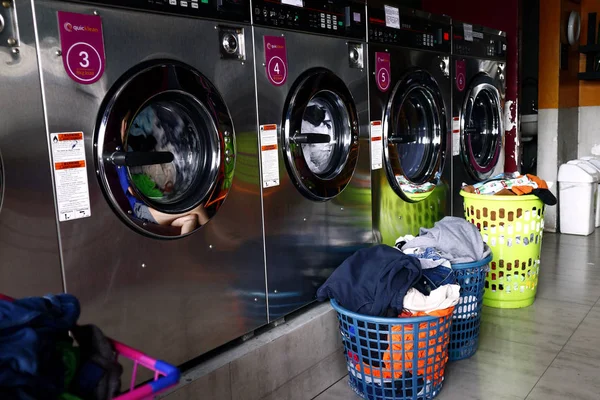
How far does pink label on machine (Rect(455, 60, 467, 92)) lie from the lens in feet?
11.4

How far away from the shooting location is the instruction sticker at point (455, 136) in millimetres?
3475

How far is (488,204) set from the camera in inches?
116

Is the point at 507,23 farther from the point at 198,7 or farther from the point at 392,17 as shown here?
the point at 198,7

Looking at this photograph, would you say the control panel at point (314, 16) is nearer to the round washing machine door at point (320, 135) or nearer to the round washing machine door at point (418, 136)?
the round washing machine door at point (320, 135)

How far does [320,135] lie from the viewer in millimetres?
2289

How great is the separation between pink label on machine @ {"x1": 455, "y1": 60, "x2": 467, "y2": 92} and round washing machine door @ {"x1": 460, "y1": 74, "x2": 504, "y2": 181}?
181mm

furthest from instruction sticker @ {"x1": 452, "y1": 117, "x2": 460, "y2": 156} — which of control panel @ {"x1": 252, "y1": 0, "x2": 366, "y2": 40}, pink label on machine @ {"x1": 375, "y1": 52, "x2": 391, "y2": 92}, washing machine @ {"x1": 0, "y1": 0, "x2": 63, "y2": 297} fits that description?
washing machine @ {"x1": 0, "y1": 0, "x2": 63, "y2": 297}

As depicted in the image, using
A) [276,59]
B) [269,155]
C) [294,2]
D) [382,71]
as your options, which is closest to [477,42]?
[382,71]

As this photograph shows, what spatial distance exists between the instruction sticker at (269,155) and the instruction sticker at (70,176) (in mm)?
758

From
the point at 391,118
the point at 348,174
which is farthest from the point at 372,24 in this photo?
the point at 348,174

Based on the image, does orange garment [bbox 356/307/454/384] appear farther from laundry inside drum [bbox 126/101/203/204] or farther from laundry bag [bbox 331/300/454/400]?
laundry inside drum [bbox 126/101/203/204]

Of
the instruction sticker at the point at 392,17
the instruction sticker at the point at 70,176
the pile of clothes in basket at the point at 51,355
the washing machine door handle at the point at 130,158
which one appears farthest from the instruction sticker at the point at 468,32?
the pile of clothes in basket at the point at 51,355

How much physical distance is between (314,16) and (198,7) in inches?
26.4

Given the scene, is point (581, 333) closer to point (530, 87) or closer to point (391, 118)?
point (391, 118)
